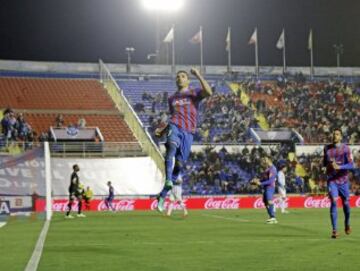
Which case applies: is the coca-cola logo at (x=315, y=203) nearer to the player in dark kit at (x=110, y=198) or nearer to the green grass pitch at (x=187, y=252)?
the player in dark kit at (x=110, y=198)

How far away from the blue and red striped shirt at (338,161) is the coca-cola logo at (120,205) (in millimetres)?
23779

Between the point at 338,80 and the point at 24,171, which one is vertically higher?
the point at 338,80

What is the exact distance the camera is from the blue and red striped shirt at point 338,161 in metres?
14.7

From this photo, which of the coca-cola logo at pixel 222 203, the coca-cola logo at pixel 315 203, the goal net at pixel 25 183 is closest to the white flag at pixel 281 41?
the coca-cola logo at pixel 315 203

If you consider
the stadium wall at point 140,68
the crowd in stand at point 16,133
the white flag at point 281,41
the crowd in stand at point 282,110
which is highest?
the white flag at point 281,41

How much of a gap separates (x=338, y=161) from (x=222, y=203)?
2371cm

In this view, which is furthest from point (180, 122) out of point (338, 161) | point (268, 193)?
point (268, 193)

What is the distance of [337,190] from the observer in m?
14.8

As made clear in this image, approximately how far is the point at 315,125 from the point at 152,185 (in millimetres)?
13328

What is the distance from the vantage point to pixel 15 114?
1700 inches

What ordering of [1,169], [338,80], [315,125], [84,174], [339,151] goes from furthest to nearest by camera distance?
[338,80], [315,125], [84,174], [1,169], [339,151]

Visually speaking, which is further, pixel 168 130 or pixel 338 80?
pixel 338 80

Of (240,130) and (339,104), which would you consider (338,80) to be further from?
(240,130)

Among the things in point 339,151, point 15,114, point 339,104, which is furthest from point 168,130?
point 339,104
